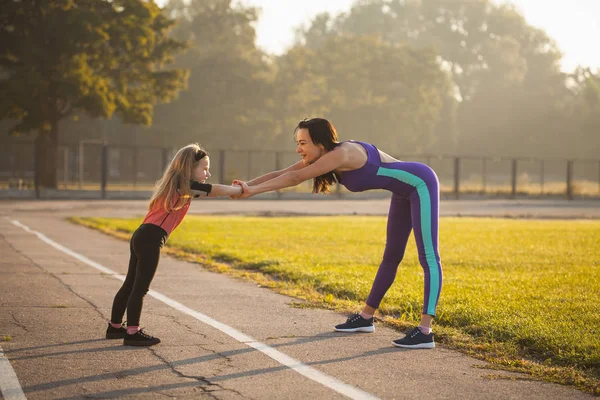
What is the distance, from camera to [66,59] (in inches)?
1629

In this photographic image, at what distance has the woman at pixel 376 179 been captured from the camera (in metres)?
6.78

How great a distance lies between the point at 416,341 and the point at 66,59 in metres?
37.1

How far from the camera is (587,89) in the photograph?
90438 mm

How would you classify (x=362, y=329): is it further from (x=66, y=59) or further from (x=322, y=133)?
(x=66, y=59)

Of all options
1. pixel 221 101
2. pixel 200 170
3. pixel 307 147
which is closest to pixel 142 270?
pixel 200 170

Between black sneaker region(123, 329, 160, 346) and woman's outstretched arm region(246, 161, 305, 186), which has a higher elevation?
woman's outstretched arm region(246, 161, 305, 186)

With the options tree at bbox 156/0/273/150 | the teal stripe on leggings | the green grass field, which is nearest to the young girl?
the teal stripe on leggings

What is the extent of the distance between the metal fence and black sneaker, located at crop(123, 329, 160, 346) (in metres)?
34.3

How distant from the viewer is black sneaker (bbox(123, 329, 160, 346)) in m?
6.69

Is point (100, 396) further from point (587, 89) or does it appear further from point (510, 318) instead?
point (587, 89)

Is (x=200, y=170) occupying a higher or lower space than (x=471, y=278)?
higher

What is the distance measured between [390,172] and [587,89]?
88595 mm

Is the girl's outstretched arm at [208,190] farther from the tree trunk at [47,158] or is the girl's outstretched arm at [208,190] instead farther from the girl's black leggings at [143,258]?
the tree trunk at [47,158]

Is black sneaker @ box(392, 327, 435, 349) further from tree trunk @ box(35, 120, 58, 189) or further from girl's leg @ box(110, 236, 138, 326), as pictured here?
tree trunk @ box(35, 120, 58, 189)
